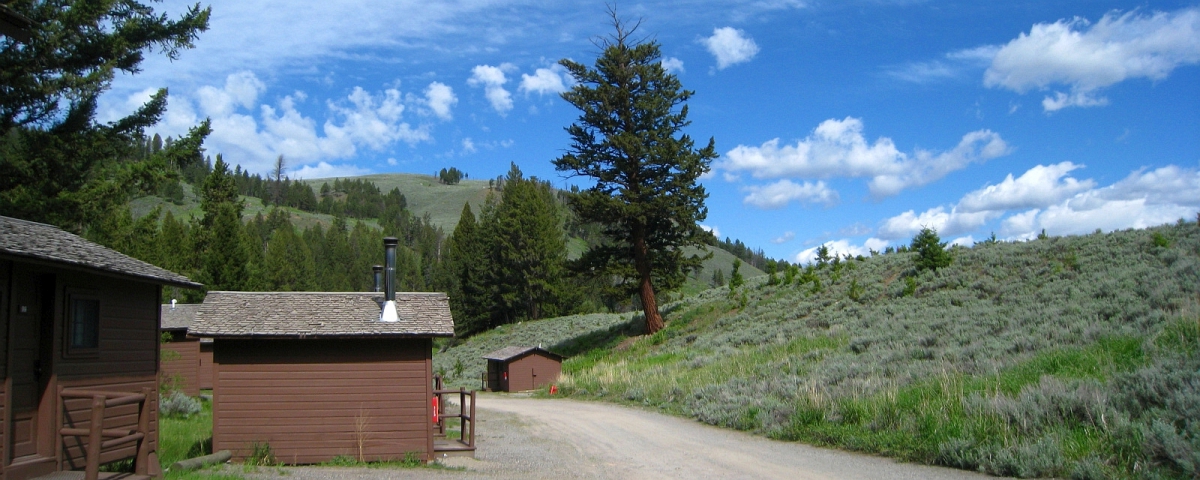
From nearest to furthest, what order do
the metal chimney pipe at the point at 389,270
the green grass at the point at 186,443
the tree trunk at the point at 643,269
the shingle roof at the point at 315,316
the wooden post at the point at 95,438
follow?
the wooden post at the point at 95,438 → the green grass at the point at 186,443 → the shingle roof at the point at 315,316 → the metal chimney pipe at the point at 389,270 → the tree trunk at the point at 643,269

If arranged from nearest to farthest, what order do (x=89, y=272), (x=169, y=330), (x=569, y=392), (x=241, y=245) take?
1. (x=89, y=272)
2. (x=169, y=330)
3. (x=569, y=392)
4. (x=241, y=245)

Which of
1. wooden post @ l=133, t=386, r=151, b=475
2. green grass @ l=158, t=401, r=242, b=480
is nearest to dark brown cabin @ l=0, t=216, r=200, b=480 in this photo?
wooden post @ l=133, t=386, r=151, b=475

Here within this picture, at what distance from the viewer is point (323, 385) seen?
13852mm

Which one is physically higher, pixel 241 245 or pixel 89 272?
pixel 241 245

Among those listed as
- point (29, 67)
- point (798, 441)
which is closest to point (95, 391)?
point (798, 441)

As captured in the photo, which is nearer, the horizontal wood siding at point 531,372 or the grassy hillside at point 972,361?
the grassy hillside at point 972,361

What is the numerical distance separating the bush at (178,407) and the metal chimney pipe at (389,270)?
9368 mm

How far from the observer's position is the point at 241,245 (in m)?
51.8

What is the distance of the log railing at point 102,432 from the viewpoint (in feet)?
28.2

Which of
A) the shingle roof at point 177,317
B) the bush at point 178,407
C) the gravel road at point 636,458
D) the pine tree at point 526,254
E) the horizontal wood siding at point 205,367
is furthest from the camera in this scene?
the pine tree at point 526,254

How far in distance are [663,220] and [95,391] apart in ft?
86.8

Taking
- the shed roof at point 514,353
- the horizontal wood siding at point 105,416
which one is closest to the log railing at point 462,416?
the horizontal wood siding at point 105,416

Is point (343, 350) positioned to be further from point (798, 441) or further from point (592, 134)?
point (592, 134)

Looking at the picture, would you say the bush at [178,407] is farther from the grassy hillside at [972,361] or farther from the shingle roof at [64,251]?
the grassy hillside at [972,361]
